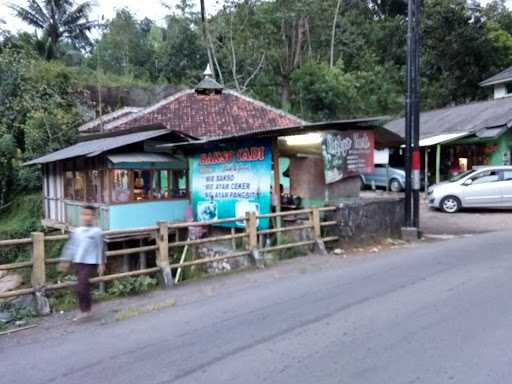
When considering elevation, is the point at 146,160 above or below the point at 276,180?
above

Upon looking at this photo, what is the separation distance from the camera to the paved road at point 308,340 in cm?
437

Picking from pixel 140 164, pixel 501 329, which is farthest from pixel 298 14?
pixel 501 329

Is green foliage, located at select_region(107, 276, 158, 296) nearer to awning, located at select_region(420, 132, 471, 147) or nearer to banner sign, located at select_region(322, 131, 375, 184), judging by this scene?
banner sign, located at select_region(322, 131, 375, 184)

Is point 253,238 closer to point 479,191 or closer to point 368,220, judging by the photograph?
point 368,220

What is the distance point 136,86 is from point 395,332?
30548 mm

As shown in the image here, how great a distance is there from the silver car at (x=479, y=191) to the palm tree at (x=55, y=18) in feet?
108

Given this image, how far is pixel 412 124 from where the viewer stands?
490 inches

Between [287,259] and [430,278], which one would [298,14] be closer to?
[287,259]

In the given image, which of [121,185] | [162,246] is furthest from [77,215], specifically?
[162,246]


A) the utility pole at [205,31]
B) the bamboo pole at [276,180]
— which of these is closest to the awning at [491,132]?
the bamboo pole at [276,180]

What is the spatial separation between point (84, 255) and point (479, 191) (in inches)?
Result: 567

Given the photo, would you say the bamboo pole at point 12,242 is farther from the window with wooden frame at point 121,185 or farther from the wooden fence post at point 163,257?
the window with wooden frame at point 121,185

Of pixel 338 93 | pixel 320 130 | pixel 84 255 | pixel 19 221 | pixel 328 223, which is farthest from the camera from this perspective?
pixel 338 93

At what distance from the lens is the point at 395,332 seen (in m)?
5.28
